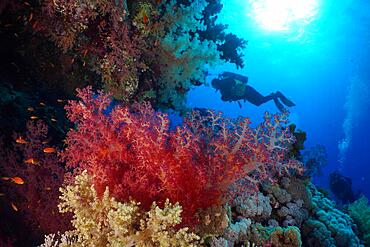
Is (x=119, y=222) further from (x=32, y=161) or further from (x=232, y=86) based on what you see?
(x=232, y=86)

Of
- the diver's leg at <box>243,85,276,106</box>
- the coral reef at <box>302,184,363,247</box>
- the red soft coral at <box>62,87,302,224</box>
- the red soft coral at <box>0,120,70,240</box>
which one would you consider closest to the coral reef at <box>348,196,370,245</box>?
the coral reef at <box>302,184,363,247</box>

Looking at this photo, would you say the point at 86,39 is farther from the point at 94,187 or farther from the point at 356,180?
the point at 356,180

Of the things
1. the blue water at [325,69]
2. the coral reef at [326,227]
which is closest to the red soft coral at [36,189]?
the blue water at [325,69]

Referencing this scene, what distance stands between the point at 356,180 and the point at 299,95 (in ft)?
98.3

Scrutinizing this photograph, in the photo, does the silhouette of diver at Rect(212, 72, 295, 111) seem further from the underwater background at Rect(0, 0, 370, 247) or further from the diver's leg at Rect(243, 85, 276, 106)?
the underwater background at Rect(0, 0, 370, 247)

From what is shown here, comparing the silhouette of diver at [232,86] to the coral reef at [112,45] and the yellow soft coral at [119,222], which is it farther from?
the yellow soft coral at [119,222]

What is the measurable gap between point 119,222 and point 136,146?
1075 millimetres

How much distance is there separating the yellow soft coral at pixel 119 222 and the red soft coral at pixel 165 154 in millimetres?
277

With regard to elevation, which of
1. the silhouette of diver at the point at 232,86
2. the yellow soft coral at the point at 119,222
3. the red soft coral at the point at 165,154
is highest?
the silhouette of diver at the point at 232,86

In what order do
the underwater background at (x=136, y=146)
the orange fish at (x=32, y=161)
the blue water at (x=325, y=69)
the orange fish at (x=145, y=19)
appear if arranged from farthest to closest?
1. the blue water at (x=325, y=69)
2. the orange fish at (x=145, y=19)
3. the orange fish at (x=32, y=161)
4. the underwater background at (x=136, y=146)

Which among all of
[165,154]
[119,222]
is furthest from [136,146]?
[119,222]

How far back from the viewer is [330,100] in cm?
8119

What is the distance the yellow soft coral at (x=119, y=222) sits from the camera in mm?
2873

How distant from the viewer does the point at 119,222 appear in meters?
2.86
